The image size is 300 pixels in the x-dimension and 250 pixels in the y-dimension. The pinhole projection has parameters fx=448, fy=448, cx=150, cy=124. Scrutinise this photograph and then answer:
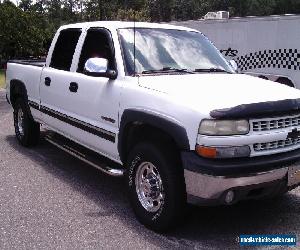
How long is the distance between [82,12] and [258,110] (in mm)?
70394

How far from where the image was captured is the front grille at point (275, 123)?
3797 mm

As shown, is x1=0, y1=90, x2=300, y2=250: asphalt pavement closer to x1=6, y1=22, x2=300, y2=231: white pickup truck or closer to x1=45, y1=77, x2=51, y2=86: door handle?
x1=6, y1=22, x2=300, y2=231: white pickup truck

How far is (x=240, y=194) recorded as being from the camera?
3803mm

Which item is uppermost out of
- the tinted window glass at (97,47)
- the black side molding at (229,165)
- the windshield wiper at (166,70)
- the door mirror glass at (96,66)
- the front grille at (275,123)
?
the tinted window glass at (97,47)

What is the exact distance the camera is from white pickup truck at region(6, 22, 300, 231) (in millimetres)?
3703

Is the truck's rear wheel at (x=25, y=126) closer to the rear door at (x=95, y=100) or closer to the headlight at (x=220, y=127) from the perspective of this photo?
the rear door at (x=95, y=100)

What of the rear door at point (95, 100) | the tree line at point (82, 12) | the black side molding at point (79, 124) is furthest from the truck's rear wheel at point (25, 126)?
the tree line at point (82, 12)

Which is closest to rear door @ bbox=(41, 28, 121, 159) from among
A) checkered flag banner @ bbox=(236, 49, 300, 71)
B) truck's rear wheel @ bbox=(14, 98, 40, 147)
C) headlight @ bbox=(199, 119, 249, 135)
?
truck's rear wheel @ bbox=(14, 98, 40, 147)

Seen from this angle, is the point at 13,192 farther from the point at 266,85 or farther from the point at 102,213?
the point at 266,85

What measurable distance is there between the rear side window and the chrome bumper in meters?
2.73

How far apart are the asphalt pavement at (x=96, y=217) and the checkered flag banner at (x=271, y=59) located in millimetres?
7198

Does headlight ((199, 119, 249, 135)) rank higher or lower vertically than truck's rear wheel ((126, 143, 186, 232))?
higher

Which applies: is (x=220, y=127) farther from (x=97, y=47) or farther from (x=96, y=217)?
(x=97, y=47)

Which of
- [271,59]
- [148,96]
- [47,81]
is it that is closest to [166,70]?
[148,96]
